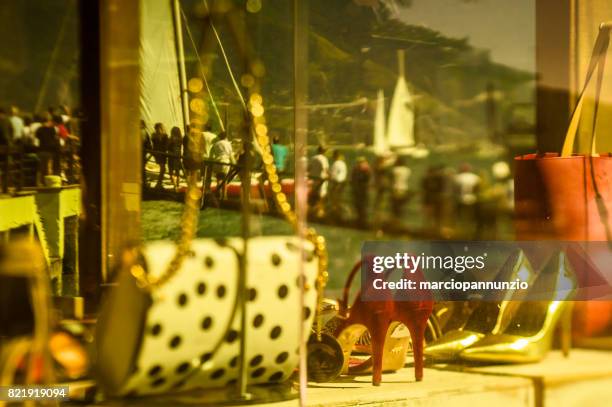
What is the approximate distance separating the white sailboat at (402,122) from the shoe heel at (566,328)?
18.9 inches

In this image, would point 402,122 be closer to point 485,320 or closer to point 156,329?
point 485,320

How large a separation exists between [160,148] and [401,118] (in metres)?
0.68

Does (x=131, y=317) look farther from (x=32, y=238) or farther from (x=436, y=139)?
(x=436, y=139)

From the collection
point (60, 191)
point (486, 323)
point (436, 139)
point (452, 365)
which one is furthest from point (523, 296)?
point (60, 191)

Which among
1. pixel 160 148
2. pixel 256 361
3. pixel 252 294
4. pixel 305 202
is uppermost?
pixel 160 148

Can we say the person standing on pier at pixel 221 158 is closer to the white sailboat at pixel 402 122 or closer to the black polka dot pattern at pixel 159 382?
the black polka dot pattern at pixel 159 382

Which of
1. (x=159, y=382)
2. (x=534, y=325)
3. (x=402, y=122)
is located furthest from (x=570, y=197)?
(x=159, y=382)

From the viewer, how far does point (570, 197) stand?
72.8 inches

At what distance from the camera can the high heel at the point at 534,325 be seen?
183 cm

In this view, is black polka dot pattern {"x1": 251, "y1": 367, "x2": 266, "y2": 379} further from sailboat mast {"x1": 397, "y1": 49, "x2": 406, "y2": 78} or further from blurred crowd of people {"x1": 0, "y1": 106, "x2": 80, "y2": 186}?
sailboat mast {"x1": 397, "y1": 49, "x2": 406, "y2": 78}

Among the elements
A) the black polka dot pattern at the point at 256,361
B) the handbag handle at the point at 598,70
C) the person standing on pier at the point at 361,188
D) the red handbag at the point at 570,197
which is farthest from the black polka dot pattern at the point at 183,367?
the handbag handle at the point at 598,70

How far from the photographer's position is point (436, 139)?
2008mm

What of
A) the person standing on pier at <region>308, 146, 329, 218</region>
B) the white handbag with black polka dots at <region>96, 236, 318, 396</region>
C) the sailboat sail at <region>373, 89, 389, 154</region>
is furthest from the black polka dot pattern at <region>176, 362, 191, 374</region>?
the sailboat sail at <region>373, 89, 389, 154</region>

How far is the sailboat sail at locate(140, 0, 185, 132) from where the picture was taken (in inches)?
59.9
